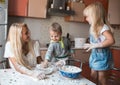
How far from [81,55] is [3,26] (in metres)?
1.59

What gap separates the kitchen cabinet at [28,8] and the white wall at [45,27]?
30cm

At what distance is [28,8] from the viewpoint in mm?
3398

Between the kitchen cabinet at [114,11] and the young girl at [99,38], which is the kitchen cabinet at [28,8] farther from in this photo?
the young girl at [99,38]

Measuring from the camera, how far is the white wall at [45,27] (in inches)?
148

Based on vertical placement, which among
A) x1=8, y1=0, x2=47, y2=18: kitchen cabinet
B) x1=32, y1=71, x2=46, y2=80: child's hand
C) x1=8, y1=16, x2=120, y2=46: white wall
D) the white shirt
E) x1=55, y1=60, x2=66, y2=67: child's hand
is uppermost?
x1=8, y1=0, x2=47, y2=18: kitchen cabinet

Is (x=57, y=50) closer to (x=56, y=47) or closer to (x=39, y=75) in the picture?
(x=56, y=47)

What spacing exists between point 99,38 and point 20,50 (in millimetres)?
737

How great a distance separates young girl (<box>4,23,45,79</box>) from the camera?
1.64 m

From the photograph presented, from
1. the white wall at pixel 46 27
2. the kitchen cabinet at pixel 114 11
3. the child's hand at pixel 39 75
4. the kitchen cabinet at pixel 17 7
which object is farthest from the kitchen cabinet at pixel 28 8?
the child's hand at pixel 39 75

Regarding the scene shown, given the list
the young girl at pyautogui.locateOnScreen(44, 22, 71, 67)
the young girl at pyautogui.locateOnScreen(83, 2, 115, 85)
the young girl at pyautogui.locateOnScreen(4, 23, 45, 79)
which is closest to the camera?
the young girl at pyautogui.locateOnScreen(4, 23, 45, 79)

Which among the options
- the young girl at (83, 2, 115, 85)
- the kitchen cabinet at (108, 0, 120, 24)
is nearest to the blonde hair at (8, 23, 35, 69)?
the young girl at (83, 2, 115, 85)

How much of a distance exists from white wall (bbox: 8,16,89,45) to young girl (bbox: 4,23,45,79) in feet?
6.22

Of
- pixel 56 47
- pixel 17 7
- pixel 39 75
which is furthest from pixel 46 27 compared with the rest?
pixel 39 75

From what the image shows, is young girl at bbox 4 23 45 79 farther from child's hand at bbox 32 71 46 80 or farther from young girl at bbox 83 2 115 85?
young girl at bbox 83 2 115 85
